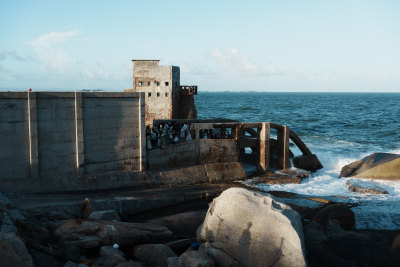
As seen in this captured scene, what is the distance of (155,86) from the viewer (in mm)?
33312

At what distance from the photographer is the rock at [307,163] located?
29.1 m

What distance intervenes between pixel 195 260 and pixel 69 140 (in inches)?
452

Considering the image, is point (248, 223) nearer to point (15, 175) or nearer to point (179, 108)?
point (15, 175)

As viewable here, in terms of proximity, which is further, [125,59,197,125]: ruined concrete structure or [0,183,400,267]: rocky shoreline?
[125,59,197,125]: ruined concrete structure

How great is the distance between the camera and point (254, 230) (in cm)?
1153

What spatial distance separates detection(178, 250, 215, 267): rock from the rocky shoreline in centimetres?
2

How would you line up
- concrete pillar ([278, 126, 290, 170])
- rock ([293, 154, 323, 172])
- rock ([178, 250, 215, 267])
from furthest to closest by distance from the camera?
rock ([293, 154, 323, 172])
concrete pillar ([278, 126, 290, 170])
rock ([178, 250, 215, 267])

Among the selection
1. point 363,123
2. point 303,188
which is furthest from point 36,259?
point 363,123

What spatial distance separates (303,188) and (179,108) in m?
16.1

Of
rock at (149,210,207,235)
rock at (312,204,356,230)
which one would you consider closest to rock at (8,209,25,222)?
rock at (149,210,207,235)

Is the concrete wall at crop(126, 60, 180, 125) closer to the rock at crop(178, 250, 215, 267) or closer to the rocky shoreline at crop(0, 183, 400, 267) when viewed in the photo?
the rocky shoreline at crop(0, 183, 400, 267)

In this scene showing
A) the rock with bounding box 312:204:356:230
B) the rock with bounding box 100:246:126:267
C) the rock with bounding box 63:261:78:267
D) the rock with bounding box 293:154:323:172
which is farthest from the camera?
the rock with bounding box 293:154:323:172

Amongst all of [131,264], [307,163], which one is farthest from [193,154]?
[131,264]

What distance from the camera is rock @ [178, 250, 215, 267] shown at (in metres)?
10.6
